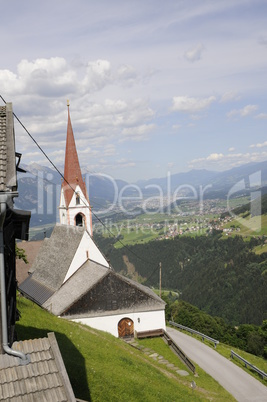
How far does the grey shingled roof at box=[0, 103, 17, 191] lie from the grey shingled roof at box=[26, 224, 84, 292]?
71.3 feet

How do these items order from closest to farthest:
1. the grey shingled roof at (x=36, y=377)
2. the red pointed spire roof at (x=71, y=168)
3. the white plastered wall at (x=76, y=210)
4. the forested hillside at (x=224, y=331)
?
the grey shingled roof at (x=36, y=377), the white plastered wall at (x=76, y=210), the red pointed spire roof at (x=71, y=168), the forested hillside at (x=224, y=331)

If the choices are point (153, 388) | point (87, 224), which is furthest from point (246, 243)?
point (153, 388)

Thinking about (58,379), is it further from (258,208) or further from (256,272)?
(258,208)

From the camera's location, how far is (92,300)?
26.1 m

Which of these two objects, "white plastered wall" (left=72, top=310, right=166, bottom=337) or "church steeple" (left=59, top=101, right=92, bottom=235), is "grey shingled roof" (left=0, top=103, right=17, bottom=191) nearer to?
"white plastered wall" (left=72, top=310, right=166, bottom=337)

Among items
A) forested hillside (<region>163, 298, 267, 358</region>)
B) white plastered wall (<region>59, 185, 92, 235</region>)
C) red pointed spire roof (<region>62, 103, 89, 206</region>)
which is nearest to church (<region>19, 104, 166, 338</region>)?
white plastered wall (<region>59, 185, 92, 235</region>)

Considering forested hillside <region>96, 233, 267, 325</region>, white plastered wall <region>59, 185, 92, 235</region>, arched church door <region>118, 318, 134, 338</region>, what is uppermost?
white plastered wall <region>59, 185, 92, 235</region>

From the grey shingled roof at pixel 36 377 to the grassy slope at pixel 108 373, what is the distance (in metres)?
7.01

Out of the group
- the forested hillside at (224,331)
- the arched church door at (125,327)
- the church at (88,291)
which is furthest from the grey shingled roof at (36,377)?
the forested hillside at (224,331)

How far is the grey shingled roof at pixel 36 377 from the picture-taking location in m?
5.40

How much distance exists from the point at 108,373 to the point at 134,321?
12372 mm

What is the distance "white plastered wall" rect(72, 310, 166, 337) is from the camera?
85.3 ft

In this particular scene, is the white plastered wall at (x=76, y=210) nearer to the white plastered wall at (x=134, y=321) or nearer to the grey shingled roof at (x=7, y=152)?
the white plastered wall at (x=134, y=321)

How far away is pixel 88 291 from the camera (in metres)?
26.0
